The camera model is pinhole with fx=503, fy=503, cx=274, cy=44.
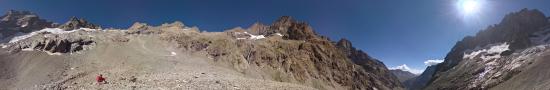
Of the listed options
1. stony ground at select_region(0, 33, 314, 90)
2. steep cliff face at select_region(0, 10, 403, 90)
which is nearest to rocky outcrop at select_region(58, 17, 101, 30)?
steep cliff face at select_region(0, 10, 403, 90)

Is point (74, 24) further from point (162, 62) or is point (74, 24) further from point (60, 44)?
point (162, 62)

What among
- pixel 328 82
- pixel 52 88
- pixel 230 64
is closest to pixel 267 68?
pixel 230 64

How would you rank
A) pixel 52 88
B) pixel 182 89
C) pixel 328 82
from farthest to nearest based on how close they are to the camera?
pixel 328 82, pixel 52 88, pixel 182 89

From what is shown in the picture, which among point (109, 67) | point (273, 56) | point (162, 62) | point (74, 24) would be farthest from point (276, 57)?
point (74, 24)

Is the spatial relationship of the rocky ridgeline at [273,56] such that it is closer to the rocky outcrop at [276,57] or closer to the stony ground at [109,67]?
the rocky outcrop at [276,57]

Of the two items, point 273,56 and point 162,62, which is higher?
point 273,56

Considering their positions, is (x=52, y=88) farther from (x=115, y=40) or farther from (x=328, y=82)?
(x=328, y=82)

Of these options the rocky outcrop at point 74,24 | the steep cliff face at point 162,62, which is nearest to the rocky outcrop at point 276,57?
the steep cliff face at point 162,62

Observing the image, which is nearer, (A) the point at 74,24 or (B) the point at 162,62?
(B) the point at 162,62

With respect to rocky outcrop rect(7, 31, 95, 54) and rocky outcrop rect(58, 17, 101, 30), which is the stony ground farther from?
rocky outcrop rect(58, 17, 101, 30)

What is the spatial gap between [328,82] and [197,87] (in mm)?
116690

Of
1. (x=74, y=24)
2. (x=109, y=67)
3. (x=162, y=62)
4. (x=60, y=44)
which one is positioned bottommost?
(x=109, y=67)

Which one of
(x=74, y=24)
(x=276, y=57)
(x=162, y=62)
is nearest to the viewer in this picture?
(x=162, y=62)

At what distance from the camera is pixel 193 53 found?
111125 millimetres
